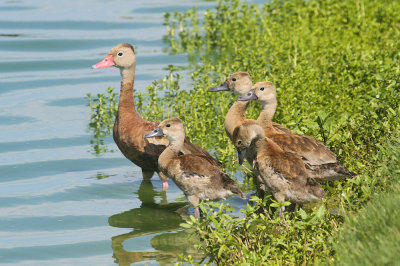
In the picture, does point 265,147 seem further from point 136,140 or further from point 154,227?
point 136,140

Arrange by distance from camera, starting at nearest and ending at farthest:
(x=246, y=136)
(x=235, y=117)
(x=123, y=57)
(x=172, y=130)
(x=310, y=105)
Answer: (x=246, y=136) → (x=172, y=130) → (x=235, y=117) → (x=310, y=105) → (x=123, y=57)

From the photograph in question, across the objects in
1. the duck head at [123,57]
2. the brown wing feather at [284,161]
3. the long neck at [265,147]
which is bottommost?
the brown wing feather at [284,161]

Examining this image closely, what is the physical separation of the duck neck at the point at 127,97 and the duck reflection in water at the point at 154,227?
1105mm

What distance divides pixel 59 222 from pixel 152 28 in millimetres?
11331

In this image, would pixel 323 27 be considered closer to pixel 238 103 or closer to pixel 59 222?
pixel 238 103

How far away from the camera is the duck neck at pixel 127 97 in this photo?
11.1m

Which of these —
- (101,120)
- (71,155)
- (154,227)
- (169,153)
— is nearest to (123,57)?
(71,155)

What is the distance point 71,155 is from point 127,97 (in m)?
2.08

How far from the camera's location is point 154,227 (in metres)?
9.83

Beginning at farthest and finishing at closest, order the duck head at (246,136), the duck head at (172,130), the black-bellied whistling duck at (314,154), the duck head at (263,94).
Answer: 1. the duck head at (263,94)
2. the duck head at (172,130)
3. the duck head at (246,136)
4. the black-bellied whistling duck at (314,154)

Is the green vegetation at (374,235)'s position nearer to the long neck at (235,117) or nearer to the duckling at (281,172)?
the duckling at (281,172)

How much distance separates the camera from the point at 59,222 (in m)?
10.1

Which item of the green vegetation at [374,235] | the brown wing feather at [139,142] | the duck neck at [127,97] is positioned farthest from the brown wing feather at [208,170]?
the green vegetation at [374,235]

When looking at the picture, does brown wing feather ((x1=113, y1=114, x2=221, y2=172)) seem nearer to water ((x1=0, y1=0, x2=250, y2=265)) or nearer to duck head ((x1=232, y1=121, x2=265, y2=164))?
water ((x1=0, y1=0, x2=250, y2=265))
